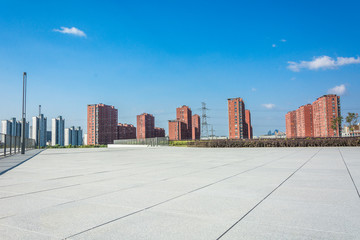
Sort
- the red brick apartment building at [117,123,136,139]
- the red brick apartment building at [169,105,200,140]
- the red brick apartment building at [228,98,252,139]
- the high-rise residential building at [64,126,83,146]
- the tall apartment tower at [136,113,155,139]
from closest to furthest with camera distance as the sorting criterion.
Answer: the red brick apartment building at [169,105,200,140]
the red brick apartment building at [228,98,252,139]
the tall apartment tower at [136,113,155,139]
the red brick apartment building at [117,123,136,139]
the high-rise residential building at [64,126,83,146]

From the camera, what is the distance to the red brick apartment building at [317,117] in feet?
328

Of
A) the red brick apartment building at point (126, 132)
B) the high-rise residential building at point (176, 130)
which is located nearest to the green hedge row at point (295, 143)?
the high-rise residential building at point (176, 130)

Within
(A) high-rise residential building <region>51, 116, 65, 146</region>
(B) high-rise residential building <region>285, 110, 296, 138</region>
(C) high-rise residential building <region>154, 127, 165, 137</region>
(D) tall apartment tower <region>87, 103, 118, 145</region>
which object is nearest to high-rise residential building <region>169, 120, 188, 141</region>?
(D) tall apartment tower <region>87, 103, 118, 145</region>

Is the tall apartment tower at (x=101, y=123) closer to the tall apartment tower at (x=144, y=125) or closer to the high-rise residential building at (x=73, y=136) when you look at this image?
the tall apartment tower at (x=144, y=125)

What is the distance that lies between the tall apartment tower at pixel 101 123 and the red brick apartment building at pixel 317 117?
71.3m

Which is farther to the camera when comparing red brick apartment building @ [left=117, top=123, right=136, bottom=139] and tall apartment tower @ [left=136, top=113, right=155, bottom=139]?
red brick apartment building @ [left=117, top=123, right=136, bottom=139]

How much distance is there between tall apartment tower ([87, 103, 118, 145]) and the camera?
364 ft

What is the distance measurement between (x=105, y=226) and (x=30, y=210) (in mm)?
1463

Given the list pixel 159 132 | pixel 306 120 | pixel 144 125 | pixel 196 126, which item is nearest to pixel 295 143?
pixel 144 125

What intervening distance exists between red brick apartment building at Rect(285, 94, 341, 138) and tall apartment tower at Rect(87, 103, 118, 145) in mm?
71269

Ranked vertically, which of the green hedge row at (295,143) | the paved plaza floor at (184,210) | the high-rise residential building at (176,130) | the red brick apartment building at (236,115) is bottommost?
the paved plaza floor at (184,210)

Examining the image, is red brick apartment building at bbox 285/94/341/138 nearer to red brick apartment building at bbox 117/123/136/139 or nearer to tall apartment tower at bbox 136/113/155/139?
tall apartment tower at bbox 136/113/155/139

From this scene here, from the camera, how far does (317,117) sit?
110 m

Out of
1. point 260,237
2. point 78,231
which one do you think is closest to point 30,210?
point 78,231
